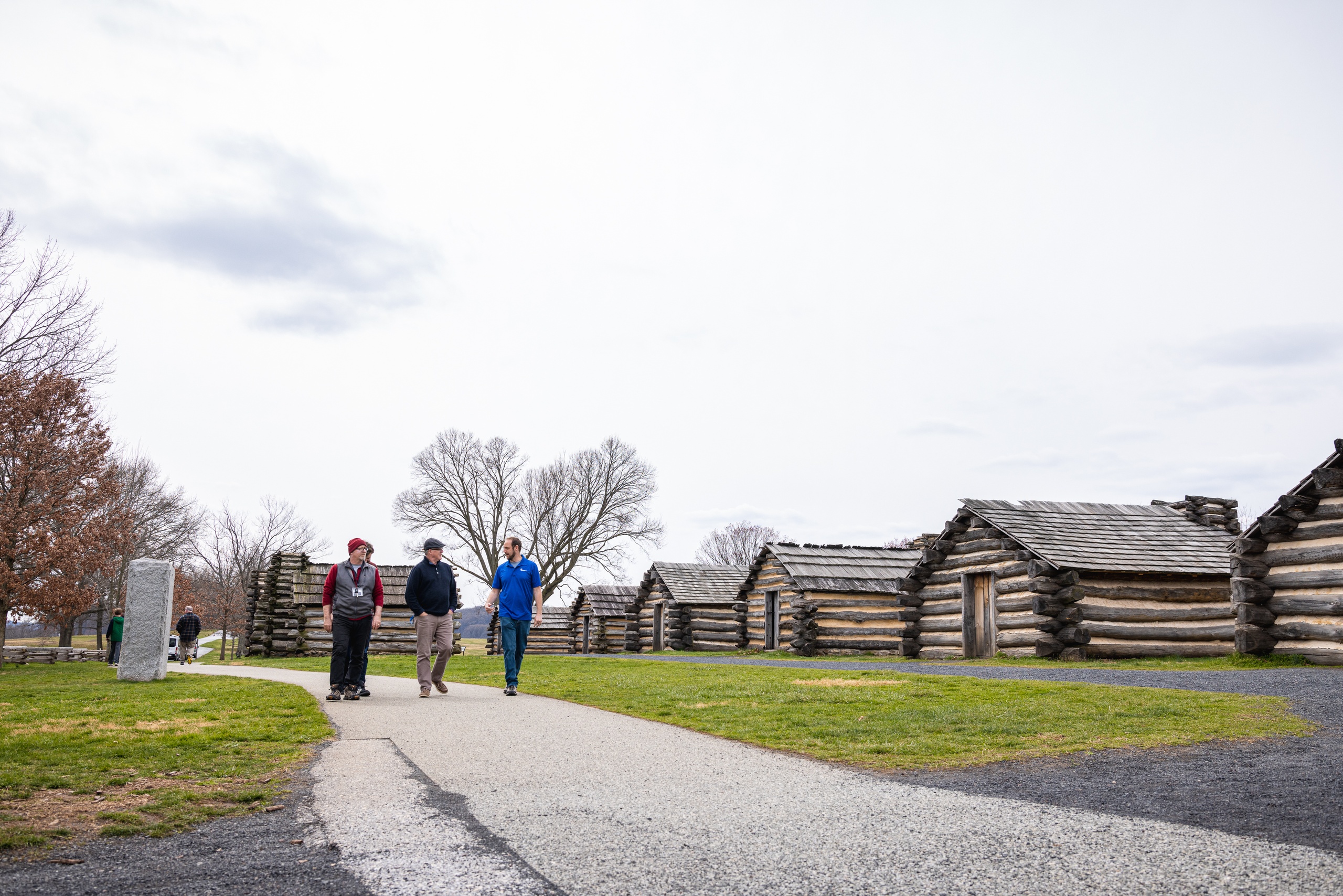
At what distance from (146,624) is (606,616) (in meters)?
29.8

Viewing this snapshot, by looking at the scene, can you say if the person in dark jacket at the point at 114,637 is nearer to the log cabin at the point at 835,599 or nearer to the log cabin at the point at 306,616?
the log cabin at the point at 306,616

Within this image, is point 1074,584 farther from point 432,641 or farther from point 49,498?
point 49,498

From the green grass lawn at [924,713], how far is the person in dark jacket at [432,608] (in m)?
1.36

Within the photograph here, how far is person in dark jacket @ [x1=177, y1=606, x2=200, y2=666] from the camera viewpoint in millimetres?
27922

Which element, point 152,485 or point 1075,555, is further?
point 152,485

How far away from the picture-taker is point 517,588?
1144 centimetres

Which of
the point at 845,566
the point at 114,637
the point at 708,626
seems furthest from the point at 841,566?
the point at 114,637

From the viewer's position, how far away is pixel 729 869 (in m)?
3.73

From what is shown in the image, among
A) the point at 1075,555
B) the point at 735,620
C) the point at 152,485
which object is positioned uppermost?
the point at 152,485

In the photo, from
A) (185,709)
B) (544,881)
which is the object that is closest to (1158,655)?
(185,709)

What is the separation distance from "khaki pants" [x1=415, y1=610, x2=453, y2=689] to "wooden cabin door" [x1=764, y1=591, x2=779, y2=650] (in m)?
21.4

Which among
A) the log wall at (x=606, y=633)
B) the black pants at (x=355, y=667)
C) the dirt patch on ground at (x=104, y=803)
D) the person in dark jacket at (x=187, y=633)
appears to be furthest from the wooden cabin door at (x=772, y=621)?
the dirt patch on ground at (x=104, y=803)

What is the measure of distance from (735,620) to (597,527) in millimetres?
16949

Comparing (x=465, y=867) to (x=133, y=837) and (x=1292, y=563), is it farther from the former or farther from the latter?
(x=1292, y=563)
